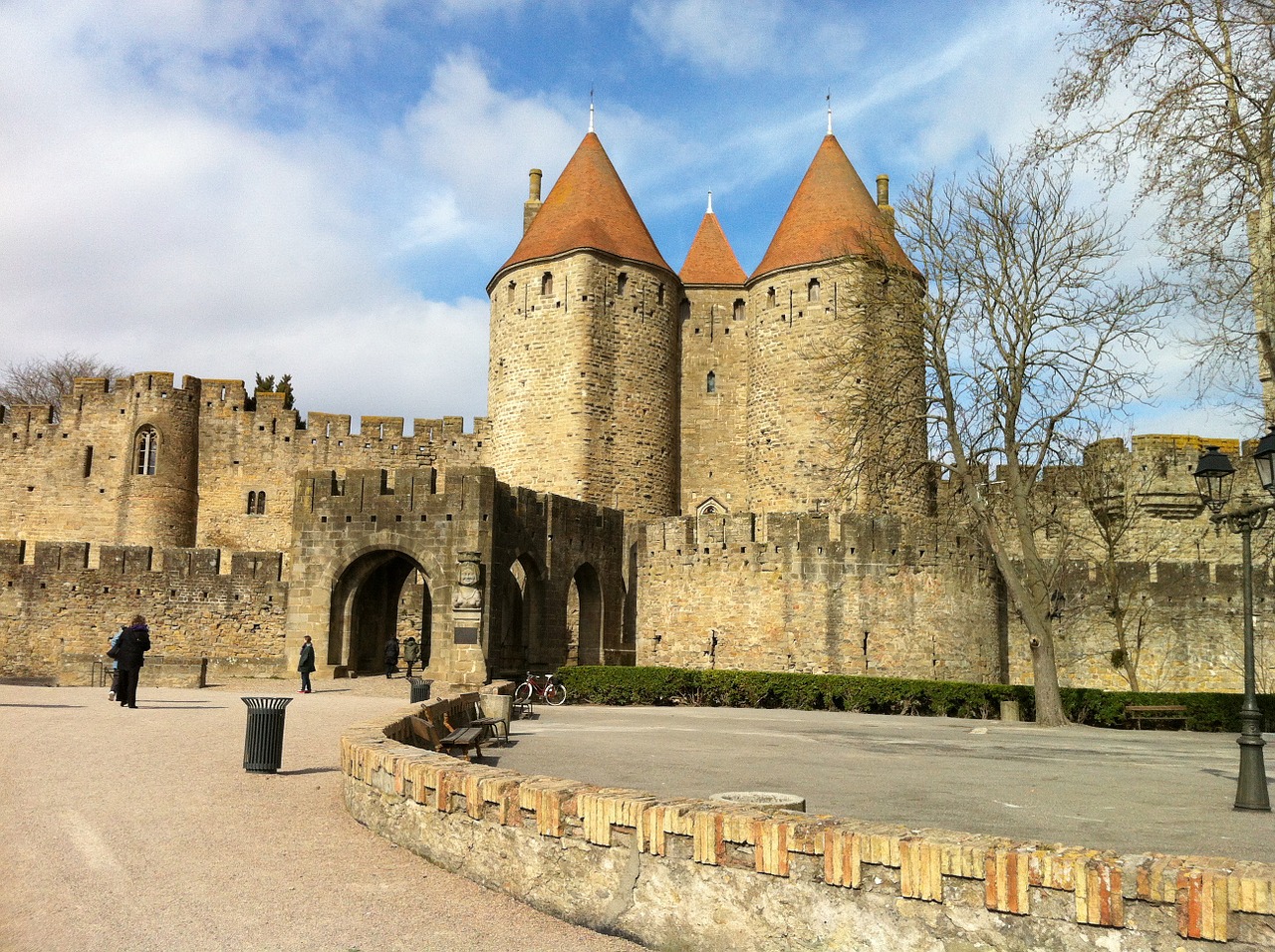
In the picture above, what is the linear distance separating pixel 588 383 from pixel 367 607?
1041 centimetres

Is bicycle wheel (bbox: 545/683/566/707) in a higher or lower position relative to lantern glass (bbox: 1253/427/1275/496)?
lower

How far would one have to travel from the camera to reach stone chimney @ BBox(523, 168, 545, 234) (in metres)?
36.8

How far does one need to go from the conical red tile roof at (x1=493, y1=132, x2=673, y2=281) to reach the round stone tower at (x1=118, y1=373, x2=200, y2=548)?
1111 centimetres

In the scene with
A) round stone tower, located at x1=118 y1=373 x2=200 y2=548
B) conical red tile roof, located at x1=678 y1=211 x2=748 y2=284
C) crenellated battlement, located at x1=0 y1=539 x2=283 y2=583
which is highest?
conical red tile roof, located at x1=678 y1=211 x2=748 y2=284

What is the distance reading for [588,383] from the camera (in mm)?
31219

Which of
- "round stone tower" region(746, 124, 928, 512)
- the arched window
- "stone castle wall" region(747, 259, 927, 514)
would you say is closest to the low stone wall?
"stone castle wall" region(747, 259, 927, 514)

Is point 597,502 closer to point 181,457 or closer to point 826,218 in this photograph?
point 826,218

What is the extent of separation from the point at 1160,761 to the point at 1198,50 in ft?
26.8

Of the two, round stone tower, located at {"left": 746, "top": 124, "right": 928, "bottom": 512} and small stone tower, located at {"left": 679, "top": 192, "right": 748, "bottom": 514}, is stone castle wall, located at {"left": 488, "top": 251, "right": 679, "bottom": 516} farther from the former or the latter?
round stone tower, located at {"left": 746, "top": 124, "right": 928, "bottom": 512}

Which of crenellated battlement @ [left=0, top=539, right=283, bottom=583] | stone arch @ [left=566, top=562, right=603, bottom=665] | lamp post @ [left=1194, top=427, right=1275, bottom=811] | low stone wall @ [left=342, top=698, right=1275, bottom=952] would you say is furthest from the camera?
stone arch @ [left=566, top=562, right=603, bottom=665]

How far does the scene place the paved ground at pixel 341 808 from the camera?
16.6 ft

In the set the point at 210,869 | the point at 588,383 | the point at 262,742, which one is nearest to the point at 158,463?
the point at 588,383

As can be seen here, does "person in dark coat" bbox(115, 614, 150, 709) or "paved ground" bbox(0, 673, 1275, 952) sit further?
"person in dark coat" bbox(115, 614, 150, 709)

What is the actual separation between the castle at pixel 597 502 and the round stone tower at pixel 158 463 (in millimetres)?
73
